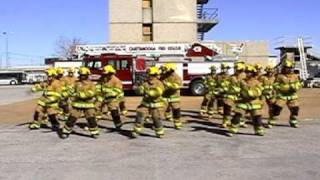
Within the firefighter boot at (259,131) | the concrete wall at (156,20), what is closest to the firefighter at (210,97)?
the firefighter boot at (259,131)

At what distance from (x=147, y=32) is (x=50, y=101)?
40.9 m

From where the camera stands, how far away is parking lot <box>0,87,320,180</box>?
10.4 meters

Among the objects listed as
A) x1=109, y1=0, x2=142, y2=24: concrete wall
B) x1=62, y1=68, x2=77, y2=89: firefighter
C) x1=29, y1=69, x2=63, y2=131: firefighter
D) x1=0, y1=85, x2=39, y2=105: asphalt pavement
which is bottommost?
x1=0, y1=85, x2=39, y2=105: asphalt pavement

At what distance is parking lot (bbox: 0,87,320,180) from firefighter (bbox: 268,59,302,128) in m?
0.52

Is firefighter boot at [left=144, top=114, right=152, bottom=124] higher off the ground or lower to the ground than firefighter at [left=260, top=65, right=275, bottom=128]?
lower

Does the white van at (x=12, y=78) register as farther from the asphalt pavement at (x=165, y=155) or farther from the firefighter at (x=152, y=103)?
the firefighter at (x=152, y=103)

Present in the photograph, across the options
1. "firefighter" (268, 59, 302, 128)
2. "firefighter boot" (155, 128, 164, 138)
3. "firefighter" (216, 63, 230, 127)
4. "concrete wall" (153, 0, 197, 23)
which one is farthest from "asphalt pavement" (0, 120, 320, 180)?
"concrete wall" (153, 0, 197, 23)

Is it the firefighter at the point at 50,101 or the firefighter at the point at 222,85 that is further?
the firefighter at the point at 222,85

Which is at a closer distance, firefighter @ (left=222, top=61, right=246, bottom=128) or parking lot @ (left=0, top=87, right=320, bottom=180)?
parking lot @ (left=0, top=87, right=320, bottom=180)

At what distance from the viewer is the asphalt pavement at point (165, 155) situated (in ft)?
34.0

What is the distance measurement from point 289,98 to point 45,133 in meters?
6.62

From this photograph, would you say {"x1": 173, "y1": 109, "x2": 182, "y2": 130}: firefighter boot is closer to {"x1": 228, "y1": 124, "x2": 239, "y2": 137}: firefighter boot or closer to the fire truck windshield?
{"x1": 228, "y1": 124, "x2": 239, "y2": 137}: firefighter boot

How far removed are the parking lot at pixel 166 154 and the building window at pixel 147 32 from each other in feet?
130

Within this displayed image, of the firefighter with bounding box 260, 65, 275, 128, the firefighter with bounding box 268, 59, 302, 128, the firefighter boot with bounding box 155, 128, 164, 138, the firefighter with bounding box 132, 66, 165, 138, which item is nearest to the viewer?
the firefighter with bounding box 132, 66, 165, 138
